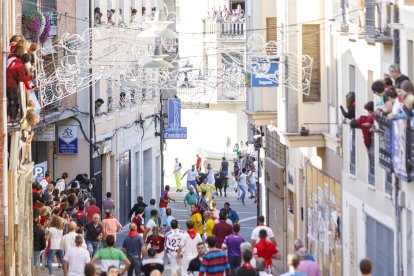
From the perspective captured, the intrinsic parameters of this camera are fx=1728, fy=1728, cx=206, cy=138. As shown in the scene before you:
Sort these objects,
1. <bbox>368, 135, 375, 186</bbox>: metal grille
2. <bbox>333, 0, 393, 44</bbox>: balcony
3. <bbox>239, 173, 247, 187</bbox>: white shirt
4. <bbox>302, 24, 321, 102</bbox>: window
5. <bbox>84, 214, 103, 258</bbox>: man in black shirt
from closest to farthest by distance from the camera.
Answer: <bbox>333, 0, 393, 44</bbox>: balcony, <bbox>368, 135, 375, 186</bbox>: metal grille, <bbox>84, 214, 103, 258</bbox>: man in black shirt, <bbox>302, 24, 321, 102</bbox>: window, <bbox>239, 173, 247, 187</bbox>: white shirt

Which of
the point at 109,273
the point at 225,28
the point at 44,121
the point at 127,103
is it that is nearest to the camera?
the point at 109,273

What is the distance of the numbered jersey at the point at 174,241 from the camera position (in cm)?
3288

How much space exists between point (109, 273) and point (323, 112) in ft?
44.1

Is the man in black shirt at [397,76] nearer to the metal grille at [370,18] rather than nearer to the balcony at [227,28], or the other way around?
the metal grille at [370,18]

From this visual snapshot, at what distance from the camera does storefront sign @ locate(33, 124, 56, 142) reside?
158ft

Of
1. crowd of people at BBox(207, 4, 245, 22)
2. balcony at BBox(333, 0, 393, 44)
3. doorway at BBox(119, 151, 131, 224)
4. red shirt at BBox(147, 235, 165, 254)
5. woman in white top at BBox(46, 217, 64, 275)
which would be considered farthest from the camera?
crowd of people at BBox(207, 4, 245, 22)

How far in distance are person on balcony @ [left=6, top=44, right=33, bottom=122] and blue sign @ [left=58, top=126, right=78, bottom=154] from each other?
18342 millimetres

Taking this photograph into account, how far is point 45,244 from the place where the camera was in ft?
115

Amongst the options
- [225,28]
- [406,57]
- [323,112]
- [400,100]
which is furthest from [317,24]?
[225,28]

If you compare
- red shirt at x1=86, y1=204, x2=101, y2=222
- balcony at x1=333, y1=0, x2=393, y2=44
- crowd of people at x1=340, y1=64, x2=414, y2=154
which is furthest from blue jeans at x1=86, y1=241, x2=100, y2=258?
crowd of people at x1=340, y1=64, x2=414, y2=154

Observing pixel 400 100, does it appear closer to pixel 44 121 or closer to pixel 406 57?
pixel 406 57

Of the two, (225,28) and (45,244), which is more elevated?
(225,28)

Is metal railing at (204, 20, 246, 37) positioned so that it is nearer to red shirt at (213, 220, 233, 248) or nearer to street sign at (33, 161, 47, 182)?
street sign at (33, 161, 47, 182)

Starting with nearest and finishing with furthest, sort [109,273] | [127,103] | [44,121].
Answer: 1. [109,273]
2. [44,121]
3. [127,103]
